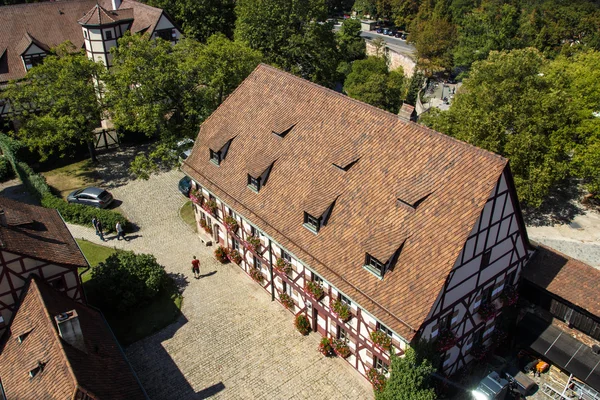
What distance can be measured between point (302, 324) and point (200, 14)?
53586 mm

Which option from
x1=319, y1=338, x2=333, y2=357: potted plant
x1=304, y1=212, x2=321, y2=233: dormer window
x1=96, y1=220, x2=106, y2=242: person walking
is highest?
x1=304, y1=212, x2=321, y2=233: dormer window

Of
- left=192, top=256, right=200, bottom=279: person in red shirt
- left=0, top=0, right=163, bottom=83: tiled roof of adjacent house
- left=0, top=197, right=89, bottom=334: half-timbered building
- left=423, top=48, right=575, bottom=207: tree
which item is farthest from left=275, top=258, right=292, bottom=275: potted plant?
left=0, top=0, right=163, bottom=83: tiled roof of adjacent house

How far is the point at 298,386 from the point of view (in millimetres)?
27547

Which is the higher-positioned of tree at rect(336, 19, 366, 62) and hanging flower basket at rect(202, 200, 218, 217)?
tree at rect(336, 19, 366, 62)

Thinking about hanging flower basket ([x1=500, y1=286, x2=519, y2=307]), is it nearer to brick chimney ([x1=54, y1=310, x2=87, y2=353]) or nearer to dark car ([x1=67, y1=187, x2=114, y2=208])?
brick chimney ([x1=54, y1=310, x2=87, y2=353])

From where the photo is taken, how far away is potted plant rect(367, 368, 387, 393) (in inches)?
1016

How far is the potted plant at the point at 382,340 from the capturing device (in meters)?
24.7

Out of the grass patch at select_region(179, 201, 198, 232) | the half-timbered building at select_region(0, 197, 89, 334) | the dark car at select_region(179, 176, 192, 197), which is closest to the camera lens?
the half-timbered building at select_region(0, 197, 89, 334)

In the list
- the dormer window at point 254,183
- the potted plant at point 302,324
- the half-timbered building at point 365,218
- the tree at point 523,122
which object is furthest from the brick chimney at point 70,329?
the tree at point 523,122

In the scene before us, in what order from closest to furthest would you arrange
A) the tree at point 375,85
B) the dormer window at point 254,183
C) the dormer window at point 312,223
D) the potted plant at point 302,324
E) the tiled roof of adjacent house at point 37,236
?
the tiled roof of adjacent house at point 37,236, the dormer window at point 312,223, the potted plant at point 302,324, the dormer window at point 254,183, the tree at point 375,85

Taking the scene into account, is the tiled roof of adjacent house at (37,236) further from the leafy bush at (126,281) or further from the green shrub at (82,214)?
the green shrub at (82,214)

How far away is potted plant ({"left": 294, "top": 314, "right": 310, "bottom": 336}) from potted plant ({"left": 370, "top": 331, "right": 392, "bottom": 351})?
6.05 m

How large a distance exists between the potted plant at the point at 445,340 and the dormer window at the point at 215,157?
18.1 m

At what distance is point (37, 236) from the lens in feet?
94.0
